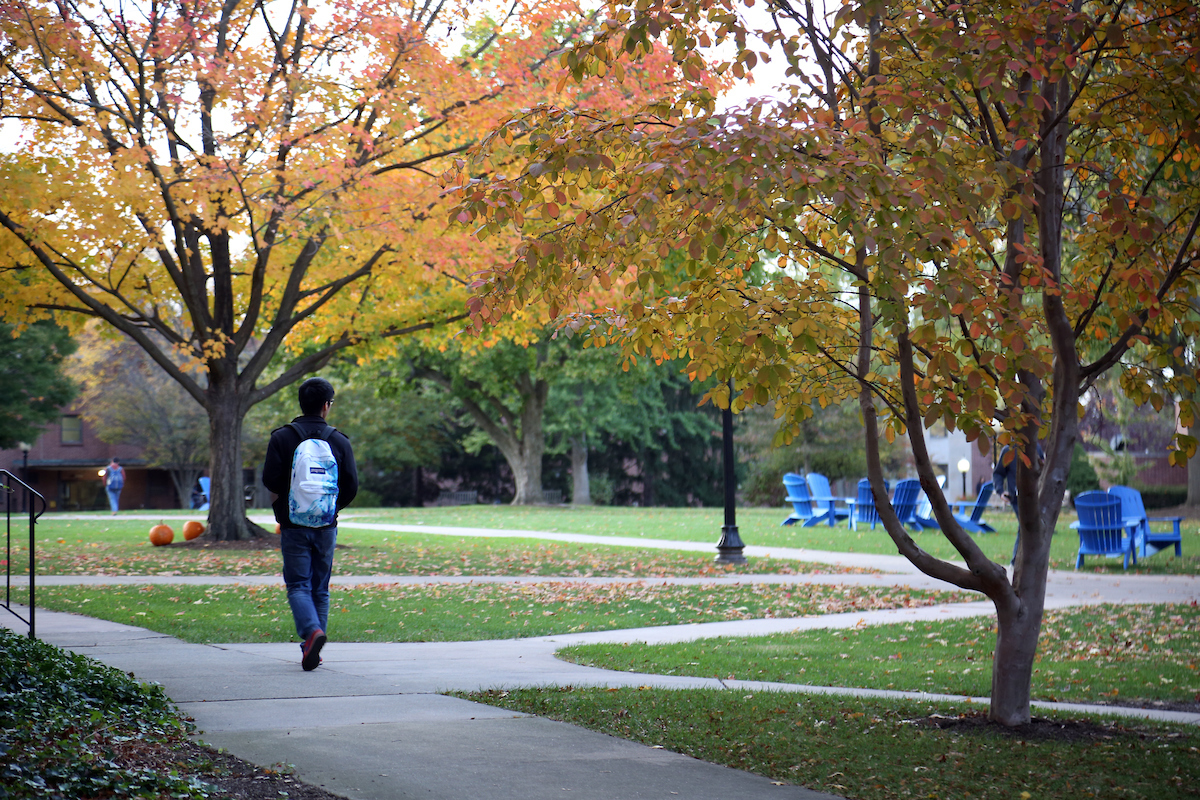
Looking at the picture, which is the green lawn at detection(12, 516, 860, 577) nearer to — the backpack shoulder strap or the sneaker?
the backpack shoulder strap

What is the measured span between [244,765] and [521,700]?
81.0 inches

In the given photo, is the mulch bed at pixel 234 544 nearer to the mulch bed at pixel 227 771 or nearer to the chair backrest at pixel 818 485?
the chair backrest at pixel 818 485

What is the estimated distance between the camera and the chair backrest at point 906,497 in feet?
71.7

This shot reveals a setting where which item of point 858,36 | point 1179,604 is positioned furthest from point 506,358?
point 858,36

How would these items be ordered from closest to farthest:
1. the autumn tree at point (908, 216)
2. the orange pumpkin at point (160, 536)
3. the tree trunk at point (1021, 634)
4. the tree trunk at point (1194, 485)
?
the autumn tree at point (908, 216) → the tree trunk at point (1021, 634) → the orange pumpkin at point (160, 536) → the tree trunk at point (1194, 485)

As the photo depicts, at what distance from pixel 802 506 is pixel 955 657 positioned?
17164 millimetres

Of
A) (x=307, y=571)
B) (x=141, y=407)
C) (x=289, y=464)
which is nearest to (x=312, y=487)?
(x=289, y=464)

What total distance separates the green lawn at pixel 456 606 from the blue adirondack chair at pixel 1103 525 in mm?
3678

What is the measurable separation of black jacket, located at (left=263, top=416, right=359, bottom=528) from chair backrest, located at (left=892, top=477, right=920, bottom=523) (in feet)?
52.0

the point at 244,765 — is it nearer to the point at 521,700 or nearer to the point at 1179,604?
the point at 521,700

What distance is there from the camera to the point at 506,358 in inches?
1544

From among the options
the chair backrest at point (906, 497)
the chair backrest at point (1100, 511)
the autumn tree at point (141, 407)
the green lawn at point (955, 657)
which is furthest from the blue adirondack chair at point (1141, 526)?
the autumn tree at point (141, 407)

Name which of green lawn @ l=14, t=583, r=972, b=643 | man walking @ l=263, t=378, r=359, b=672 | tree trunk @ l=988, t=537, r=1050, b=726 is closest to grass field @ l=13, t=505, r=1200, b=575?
green lawn @ l=14, t=583, r=972, b=643

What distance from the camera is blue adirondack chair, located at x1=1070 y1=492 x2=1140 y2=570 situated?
15383 millimetres
